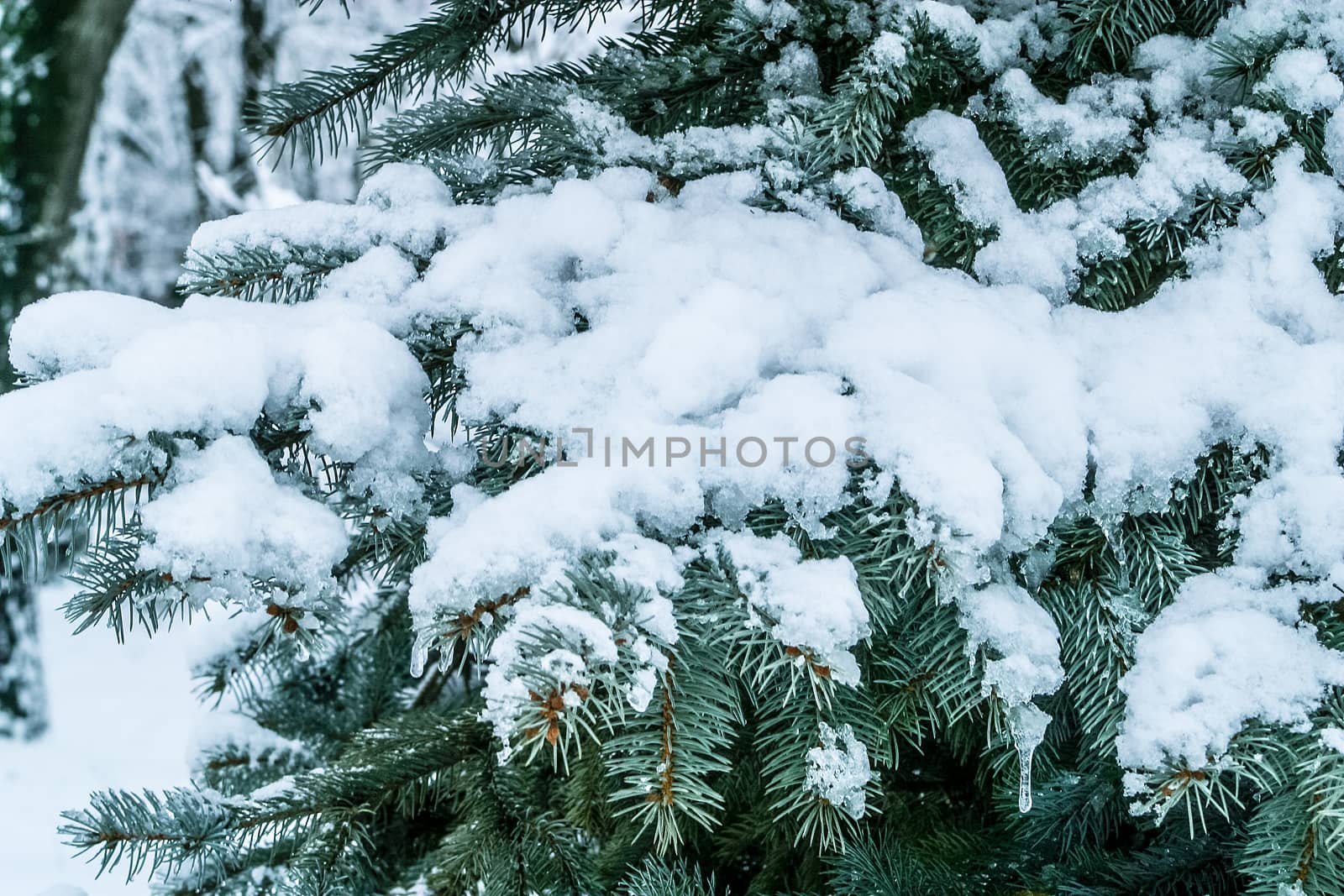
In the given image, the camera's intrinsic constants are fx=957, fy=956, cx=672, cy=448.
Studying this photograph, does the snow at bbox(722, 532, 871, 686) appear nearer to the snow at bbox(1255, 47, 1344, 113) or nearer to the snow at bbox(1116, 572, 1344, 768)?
the snow at bbox(1116, 572, 1344, 768)

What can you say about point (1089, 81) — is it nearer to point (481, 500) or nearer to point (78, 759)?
point (481, 500)

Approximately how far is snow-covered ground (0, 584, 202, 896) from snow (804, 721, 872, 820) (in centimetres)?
337

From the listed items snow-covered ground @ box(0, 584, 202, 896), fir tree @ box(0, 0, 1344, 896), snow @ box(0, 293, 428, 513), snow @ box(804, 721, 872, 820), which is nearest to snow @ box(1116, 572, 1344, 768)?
fir tree @ box(0, 0, 1344, 896)

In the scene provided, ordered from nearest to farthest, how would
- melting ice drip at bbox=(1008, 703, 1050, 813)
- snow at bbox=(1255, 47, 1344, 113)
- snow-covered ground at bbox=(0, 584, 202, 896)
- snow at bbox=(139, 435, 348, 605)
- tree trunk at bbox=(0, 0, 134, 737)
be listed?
snow at bbox=(139, 435, 348, 605) → melting ice drip at bbox=(1008, 703, 1050, 813) → snow at bbox=(1255, 47, 1344, 113) → snow-covered ground at bbox=(0, 584, 202, 896) → tree trunk at bbox=(0, 0, 134, 737)

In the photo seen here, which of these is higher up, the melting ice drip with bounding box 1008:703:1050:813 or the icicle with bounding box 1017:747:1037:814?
the melting ice drip with bounding box 1008:703:1050:813

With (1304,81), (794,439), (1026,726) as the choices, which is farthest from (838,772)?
(1304,81)

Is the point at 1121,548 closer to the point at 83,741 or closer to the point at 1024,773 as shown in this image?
the point at 1024,773

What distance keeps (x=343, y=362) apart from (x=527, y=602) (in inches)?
11.4

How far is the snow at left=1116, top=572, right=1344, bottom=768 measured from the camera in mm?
768


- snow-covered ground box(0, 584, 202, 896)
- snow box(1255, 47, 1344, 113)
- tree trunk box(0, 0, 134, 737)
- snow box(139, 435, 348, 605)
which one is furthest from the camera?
tree trunk box(0, 0, 134, 737)

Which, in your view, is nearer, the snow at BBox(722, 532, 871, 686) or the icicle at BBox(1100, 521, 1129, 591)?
the snow at BBox(722, 532, 871, 686)

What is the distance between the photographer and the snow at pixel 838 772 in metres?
0.82
